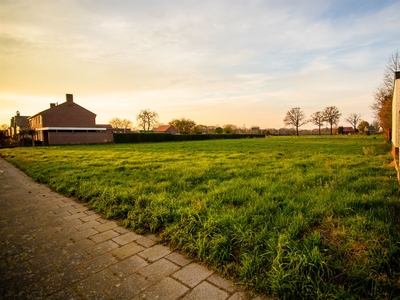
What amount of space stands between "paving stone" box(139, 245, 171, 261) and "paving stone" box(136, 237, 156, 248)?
3.8 inches

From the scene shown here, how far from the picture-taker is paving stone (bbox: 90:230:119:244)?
10.5 ft

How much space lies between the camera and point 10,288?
7.14ft

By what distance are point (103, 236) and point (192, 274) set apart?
173 centimetres

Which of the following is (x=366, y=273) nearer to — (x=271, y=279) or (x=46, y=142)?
(x=271, y=279)

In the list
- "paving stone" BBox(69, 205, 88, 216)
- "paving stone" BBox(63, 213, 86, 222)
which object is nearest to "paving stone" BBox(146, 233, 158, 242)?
"paving stone" BBox(63, 213, 86, 222)

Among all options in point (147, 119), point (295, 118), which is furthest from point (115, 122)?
point (295, 118)

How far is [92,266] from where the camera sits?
8.37ft

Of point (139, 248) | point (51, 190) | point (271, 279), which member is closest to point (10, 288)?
point (139, 248)

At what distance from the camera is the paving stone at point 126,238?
10.3 ft

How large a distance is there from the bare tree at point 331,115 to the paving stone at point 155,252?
269ft

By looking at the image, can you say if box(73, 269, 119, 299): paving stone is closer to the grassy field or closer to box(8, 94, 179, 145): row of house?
the grassy field

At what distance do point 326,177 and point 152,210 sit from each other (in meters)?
4.85

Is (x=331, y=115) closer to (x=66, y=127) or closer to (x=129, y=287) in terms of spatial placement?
(x=66, y=127)

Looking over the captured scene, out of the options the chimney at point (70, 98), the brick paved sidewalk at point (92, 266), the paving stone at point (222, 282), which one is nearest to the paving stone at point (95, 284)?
the brick paved sidewalk at point (92, 266)
